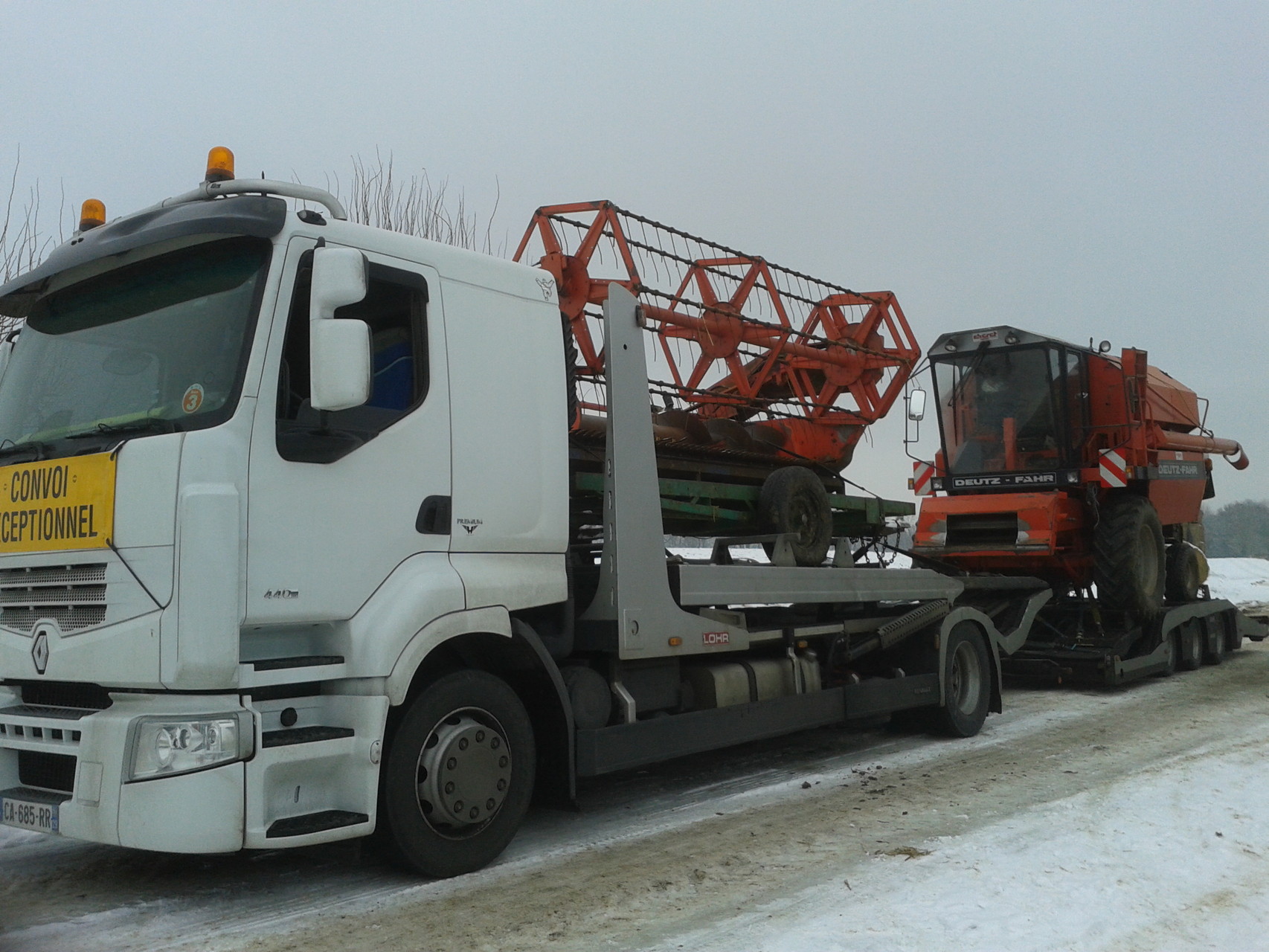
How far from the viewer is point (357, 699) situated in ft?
14.5

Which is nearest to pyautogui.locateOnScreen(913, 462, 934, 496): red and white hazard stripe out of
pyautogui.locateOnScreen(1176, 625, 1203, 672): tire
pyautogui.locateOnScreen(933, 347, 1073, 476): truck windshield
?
pyautogui.locateOnScreen(933, 347, 1073, 476): truck windshield

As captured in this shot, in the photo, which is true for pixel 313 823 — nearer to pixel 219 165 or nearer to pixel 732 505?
pixel 219 165

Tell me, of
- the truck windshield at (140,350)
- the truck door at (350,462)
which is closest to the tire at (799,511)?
the truck door at (350,462)

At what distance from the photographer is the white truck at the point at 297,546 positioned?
13.4 feet

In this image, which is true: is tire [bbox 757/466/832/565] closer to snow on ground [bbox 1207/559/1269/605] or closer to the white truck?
the white truck

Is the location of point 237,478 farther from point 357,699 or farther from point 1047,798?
A: point 1047,798

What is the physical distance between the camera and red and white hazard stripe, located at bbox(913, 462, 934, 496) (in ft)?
41.9

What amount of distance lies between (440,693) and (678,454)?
2.54 metres

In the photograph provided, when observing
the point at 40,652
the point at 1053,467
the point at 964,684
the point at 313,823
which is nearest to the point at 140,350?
the point at 40,652

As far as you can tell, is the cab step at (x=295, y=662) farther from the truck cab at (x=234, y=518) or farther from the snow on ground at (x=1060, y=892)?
the snow on ground at (x=1060, y=892)

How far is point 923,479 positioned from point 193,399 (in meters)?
9.94

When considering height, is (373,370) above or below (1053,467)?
below

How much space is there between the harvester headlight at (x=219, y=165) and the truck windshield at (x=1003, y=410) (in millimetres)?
9105

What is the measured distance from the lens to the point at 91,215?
5.35 m
